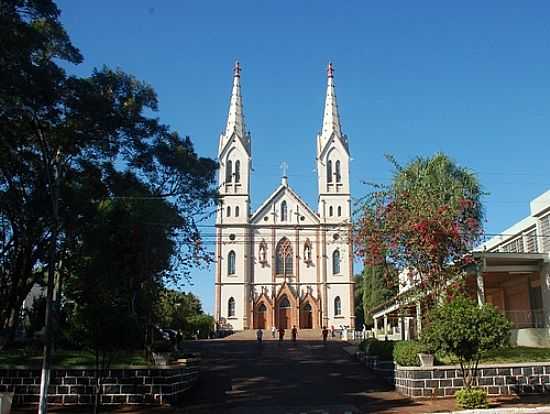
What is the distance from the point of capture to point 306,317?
57.9 metres

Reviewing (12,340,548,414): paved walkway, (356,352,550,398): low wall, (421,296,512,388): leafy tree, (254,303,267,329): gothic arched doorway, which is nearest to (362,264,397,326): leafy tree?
(254,303,267,329): gothic arched doorway

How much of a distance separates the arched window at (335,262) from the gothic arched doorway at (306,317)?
A: 3811 millimetres

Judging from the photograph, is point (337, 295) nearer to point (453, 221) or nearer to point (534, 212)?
point (534, 212)

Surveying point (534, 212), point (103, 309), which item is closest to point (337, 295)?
point (534, 212)

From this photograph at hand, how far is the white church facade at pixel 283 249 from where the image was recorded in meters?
57.3

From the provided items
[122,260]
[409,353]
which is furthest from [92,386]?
[409,353]

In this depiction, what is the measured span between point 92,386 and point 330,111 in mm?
48293

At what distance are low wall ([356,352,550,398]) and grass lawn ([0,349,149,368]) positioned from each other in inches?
322

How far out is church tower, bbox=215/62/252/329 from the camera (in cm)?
5709

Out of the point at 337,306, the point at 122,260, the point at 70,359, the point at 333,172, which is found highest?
the point at 333,172

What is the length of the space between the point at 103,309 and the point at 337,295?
1689 inches

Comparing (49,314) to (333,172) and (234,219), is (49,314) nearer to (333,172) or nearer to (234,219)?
(234,219)

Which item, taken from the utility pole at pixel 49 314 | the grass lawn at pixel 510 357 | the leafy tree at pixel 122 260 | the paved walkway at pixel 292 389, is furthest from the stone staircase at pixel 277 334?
the utility pole at pixel 49 314

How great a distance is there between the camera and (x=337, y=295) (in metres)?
57.7
